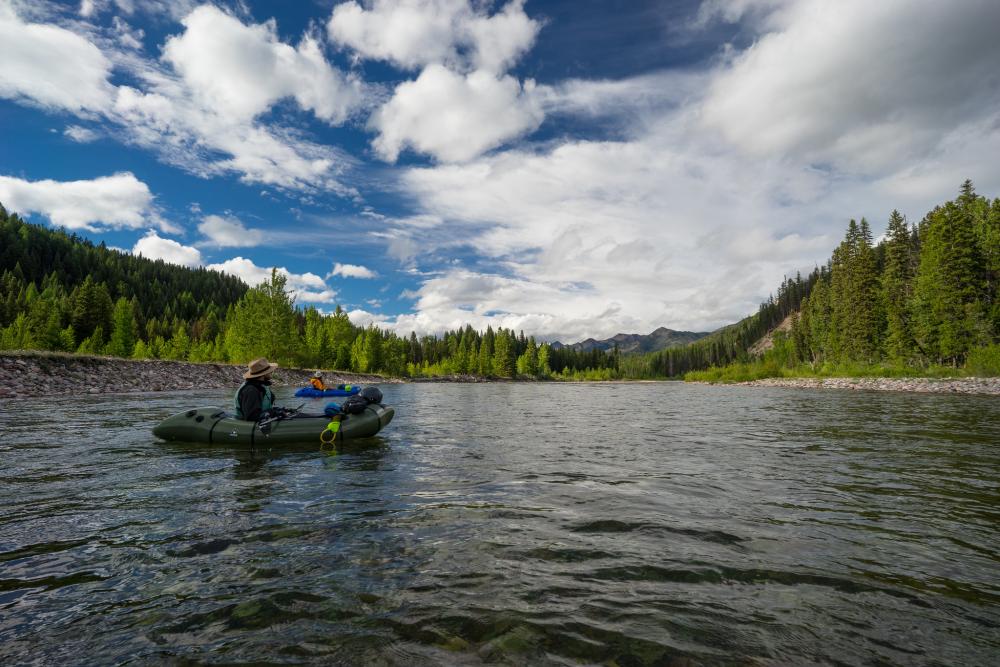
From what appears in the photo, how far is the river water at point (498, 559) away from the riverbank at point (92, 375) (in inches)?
823

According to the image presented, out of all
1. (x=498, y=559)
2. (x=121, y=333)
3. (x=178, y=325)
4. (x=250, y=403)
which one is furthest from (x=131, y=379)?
(x=178, y=325)

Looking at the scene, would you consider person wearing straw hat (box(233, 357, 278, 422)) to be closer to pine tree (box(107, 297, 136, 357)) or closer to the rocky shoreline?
the rocky shoreline

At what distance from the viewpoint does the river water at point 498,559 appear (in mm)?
3602

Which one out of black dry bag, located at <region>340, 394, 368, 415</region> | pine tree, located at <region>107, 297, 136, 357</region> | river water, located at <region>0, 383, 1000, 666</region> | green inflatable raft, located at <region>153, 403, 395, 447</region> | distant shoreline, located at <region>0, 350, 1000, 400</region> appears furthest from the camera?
pine tree, located at <region>107, 297, 136, 357</region>

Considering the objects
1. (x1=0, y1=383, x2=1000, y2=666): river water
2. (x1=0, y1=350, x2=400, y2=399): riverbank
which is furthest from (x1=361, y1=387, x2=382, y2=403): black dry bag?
(x1=0, y1=350, x2=400, y2=399): riverbank

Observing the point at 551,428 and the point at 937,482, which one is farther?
the point at 551,428

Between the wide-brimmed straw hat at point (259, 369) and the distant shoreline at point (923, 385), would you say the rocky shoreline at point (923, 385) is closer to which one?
the distant shoreline at point (923, 385)

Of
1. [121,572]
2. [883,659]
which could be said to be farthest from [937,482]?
[121,572]

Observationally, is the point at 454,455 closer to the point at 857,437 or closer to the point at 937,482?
the point at 937,482

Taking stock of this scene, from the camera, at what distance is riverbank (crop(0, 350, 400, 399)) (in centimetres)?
2567

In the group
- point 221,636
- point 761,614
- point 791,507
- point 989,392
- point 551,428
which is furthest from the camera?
point 989,392

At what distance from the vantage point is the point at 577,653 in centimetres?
343

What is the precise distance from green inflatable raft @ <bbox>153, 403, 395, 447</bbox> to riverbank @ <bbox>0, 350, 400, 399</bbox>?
805 inches

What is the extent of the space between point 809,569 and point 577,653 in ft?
11.1
